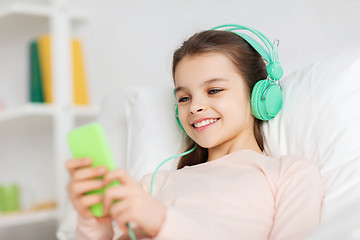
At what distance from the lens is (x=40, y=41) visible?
Result: 210 cm

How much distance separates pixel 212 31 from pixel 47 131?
4.40 feet

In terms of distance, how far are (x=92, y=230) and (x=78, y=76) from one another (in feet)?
4.31

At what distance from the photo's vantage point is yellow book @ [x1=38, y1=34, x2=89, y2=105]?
6.83 ft

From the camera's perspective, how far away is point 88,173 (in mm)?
754

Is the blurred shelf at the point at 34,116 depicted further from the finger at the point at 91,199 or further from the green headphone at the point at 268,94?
the finger at the point at 91,199

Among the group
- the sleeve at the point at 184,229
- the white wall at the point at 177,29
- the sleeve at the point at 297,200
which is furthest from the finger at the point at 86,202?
the white wall at the point at 177,29

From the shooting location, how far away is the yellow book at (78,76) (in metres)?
2.13

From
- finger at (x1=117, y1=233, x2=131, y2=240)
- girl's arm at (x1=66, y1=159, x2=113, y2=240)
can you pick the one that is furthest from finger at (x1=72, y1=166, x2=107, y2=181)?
finger at (x1=117, y1=233, x2=131, y2=240)

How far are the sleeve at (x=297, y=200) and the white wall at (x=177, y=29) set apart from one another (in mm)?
401

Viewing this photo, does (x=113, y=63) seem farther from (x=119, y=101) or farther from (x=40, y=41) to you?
(x=119, y=101)

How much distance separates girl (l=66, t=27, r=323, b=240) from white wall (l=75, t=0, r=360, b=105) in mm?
247

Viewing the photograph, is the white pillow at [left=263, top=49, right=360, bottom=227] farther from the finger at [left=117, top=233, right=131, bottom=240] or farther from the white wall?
the finger at [left=117, top=233, right=131, bottom=240]

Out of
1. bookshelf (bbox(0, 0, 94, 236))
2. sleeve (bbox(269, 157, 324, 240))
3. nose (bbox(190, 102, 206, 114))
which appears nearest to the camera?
sleeve (bbox(269, 157, 324, 240))

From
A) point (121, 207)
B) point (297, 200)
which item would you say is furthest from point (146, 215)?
point (297, 200)
